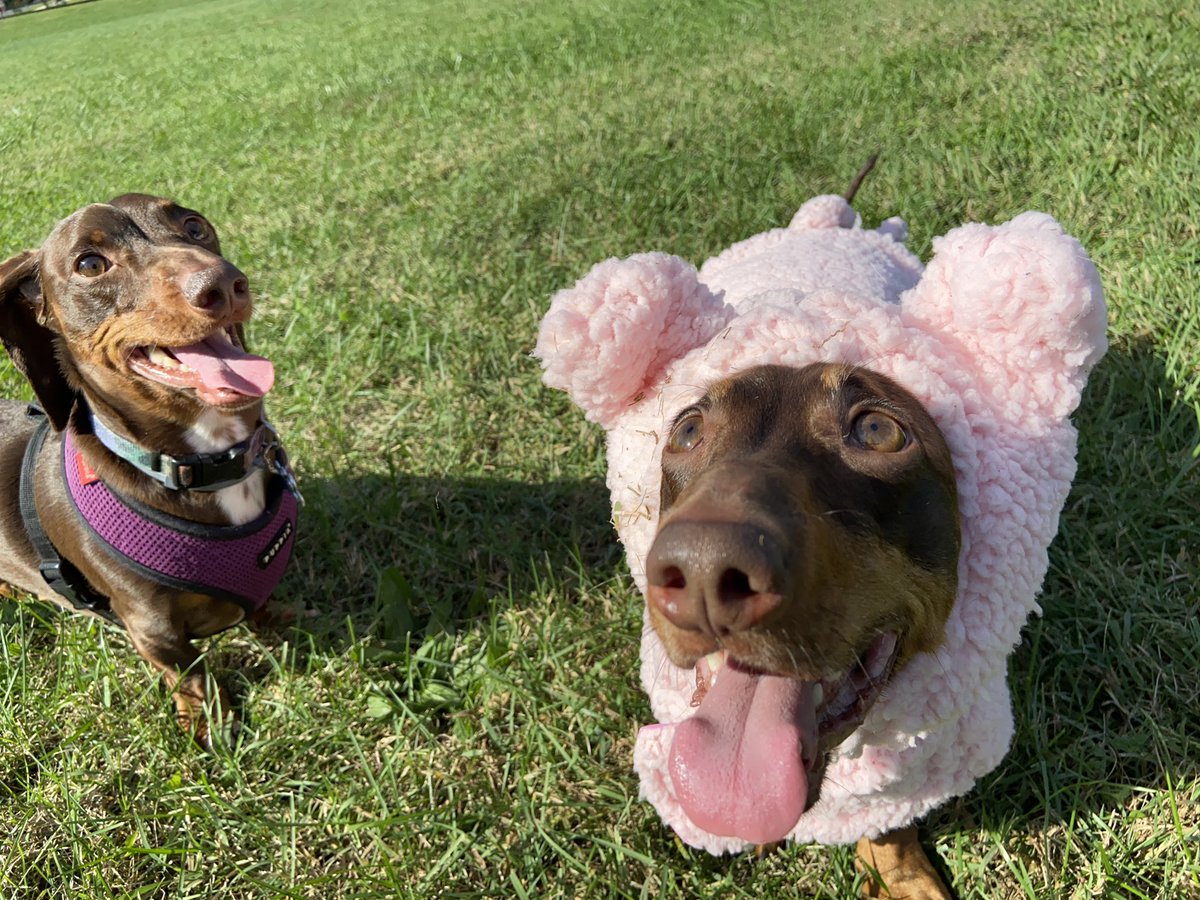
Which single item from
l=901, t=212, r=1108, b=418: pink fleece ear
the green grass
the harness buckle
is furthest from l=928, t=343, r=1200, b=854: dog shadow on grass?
the harness buckle

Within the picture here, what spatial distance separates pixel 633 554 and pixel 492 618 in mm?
793

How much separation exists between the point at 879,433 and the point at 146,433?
1.99 m

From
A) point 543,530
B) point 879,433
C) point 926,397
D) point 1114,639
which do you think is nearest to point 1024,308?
point 926,397

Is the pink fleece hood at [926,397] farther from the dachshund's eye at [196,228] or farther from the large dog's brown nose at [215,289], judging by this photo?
the dachshund's eye at [196,228]

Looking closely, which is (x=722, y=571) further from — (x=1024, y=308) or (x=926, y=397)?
(x=1024, y=308)

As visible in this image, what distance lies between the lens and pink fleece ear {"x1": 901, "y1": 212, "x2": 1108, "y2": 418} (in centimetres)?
150

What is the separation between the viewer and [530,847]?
2041 mm

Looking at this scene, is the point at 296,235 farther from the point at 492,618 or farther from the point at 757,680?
the point at 757,680

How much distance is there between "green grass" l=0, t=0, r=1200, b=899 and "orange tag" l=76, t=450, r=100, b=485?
2.22ft

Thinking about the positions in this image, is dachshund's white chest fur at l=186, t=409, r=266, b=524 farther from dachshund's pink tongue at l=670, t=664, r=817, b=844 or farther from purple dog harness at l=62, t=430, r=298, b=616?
dachshund's pink tongue at l=670, t=664, r=817, b=844

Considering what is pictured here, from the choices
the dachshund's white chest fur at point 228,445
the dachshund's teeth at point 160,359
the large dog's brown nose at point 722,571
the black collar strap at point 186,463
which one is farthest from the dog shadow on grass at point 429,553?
the large dog's brown nose at point 722,571

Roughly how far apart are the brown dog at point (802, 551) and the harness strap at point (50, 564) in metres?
1.84

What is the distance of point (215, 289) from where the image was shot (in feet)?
7.30

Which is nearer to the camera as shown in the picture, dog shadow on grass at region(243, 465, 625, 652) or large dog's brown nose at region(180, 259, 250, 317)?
large dog's brown nose at region(180, 259, 250, 317)
